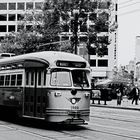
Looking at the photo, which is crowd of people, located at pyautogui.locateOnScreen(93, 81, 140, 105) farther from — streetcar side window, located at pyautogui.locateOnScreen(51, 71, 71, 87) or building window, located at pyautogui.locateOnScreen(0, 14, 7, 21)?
building window, located at pyautogui.locateOnScreen(0, 14, 7, 21)

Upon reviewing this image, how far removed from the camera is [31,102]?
684 inches

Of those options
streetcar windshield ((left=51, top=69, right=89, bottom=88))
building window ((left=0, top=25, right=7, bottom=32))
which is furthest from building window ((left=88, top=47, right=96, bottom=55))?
building window ((left=0, top=25, right=7, bottom=32))

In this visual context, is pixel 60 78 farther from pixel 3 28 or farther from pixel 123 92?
pixel 3 28

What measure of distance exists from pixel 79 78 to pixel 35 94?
183 centimetres

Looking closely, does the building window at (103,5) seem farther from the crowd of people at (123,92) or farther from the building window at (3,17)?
the building window at (3,17)

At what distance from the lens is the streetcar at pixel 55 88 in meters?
16.2

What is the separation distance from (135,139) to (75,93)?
366 centimetres

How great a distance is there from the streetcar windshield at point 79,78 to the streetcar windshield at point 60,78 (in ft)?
0.84

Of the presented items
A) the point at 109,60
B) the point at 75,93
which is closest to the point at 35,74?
the point at 75,93

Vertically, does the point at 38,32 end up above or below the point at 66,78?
above

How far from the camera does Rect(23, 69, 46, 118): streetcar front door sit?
54.6 ft

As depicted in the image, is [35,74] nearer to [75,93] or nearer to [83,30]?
[75,93]

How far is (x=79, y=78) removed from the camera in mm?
16891

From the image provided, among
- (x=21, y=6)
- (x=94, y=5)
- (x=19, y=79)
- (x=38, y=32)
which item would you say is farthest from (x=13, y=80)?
(x=21, y=6)
